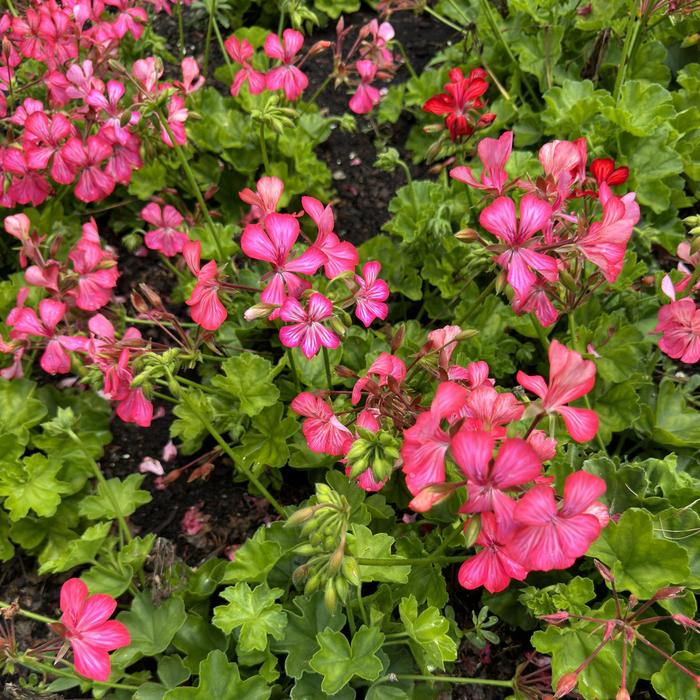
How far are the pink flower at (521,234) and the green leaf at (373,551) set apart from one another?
2.48 ft

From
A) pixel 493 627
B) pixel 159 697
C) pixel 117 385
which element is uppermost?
pixel 117 385

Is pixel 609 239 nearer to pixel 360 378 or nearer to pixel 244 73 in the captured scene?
pixel 360 378

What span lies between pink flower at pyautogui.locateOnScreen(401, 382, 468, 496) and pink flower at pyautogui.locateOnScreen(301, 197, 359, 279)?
0.59 metres

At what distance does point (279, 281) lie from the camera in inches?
70.4

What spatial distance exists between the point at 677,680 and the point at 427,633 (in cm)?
65

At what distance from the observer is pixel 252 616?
188cm

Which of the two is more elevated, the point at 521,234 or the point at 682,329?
the point at 521,234

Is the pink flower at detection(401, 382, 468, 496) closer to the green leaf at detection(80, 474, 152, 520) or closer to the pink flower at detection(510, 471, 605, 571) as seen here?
the pink flower at detection(510, 471, 605, 571)

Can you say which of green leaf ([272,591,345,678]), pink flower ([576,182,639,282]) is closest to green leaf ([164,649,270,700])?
green leaf ([272,591,345,678])

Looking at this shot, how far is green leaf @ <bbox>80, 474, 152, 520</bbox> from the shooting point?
232 centimetres

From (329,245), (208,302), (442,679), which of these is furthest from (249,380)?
(442,679)

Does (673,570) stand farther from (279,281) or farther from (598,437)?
(279,281)

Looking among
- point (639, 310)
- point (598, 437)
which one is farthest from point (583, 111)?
point (598, 437)

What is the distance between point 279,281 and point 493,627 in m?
1.28
